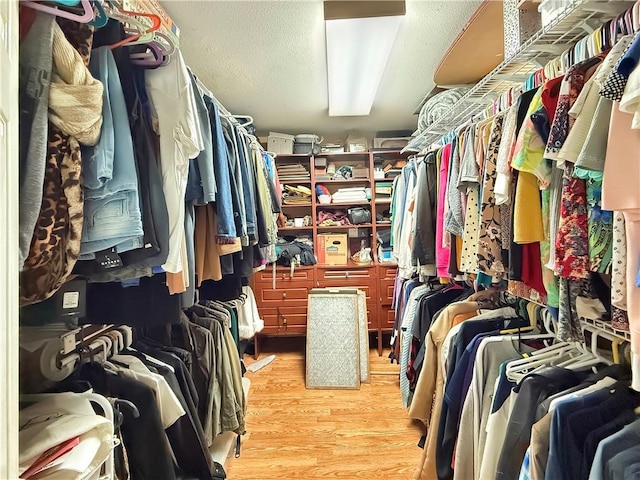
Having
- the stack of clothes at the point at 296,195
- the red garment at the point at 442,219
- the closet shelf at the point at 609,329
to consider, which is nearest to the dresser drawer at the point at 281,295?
the stack of clothes at the point at 296,195

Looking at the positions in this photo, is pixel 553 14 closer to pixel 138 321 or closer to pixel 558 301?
pixel 558 301

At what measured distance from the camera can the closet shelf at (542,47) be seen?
1.01m

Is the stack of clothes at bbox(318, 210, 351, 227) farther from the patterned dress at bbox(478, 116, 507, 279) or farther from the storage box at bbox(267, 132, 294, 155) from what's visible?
the patterned dress at bbox(478, 116, 507, 279)

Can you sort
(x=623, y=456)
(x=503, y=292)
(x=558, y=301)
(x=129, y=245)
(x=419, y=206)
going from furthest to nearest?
(x=419, y=206), (x=503, y=292), (x=558, y=301), (x=129, y=245), (x=623, y=456)

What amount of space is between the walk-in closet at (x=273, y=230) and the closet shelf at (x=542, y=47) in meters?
0.01

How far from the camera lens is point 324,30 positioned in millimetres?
2029

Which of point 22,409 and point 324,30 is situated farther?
point 324,30

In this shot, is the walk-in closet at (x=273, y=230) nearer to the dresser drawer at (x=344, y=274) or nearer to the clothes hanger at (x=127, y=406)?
the clothes hanger at (x=127, y=406)

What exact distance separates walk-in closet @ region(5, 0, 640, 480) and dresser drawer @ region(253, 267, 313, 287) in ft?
2.93

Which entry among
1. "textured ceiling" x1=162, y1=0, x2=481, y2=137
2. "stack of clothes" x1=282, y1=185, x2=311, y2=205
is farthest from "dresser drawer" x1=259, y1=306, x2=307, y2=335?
"textured ceiling" x1=162, y1=0, x2=481, y2=137

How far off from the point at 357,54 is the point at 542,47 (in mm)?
1127

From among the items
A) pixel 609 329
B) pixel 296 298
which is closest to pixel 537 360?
pixel 609 329

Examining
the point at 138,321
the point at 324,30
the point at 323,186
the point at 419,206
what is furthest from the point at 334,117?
the point at 138,321

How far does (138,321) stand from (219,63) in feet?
5.81
